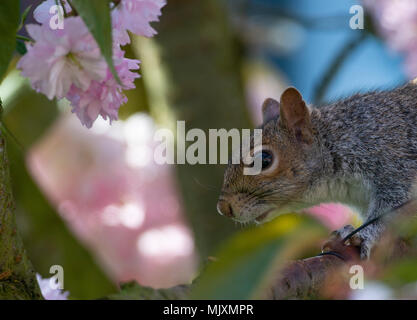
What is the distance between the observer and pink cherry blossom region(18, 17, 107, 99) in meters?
0.62

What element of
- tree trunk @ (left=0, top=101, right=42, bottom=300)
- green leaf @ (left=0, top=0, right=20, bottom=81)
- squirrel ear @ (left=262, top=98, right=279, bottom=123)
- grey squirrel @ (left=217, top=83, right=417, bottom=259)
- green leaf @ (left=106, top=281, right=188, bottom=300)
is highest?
squirrel ear @ (left=262, top=98, right=279, bottom=123)

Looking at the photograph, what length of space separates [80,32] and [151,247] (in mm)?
1713

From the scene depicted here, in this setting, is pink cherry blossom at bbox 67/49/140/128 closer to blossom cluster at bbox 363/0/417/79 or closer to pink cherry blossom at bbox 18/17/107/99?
pink cherry blossom at bbox 18/17/107/99

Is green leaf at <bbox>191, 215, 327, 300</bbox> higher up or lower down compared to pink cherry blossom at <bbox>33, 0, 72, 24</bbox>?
lower down

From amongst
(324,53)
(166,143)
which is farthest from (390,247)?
(324,53)

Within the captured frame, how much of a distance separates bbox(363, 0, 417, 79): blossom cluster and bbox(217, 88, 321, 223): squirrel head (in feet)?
4.55

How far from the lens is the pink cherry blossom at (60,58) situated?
2.02ft

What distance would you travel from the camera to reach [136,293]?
1.93 ft

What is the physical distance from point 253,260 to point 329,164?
0.81 meters

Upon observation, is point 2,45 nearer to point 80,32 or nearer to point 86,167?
point 80,32

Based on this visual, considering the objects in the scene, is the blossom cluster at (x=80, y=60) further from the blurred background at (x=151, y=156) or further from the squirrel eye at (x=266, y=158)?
the blurred background at (x=151, y=156)

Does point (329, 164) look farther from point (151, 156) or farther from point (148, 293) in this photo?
point (151, 156)

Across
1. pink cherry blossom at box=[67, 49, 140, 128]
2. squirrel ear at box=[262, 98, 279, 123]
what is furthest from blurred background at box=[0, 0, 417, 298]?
pink cherry blossom at box=[67, 49, 140, 128]

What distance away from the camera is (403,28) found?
2510 mm
